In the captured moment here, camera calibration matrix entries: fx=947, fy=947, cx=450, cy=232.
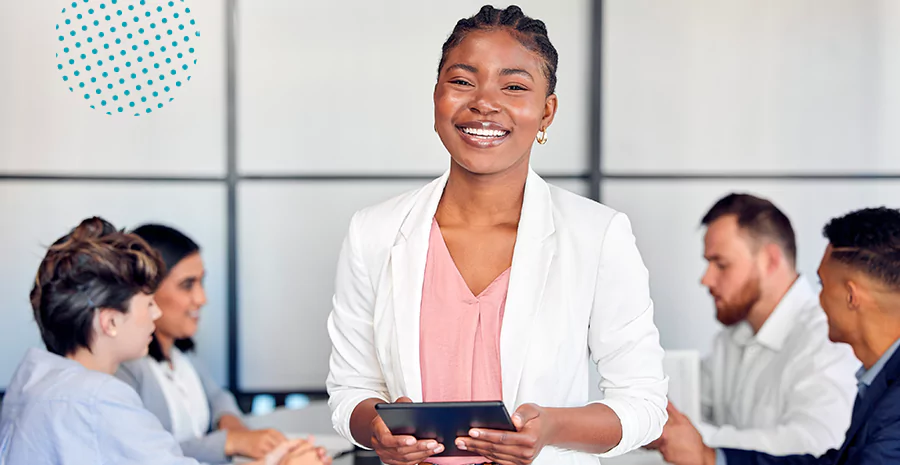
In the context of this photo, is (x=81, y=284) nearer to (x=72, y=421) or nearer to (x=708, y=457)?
(x=72, y=421)

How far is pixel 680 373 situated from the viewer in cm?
248

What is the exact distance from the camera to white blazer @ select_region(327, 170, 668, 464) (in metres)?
1.45

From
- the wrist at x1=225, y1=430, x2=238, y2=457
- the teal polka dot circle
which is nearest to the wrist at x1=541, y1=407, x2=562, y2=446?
the wrist at x1=225, y1=430, x2=238, y2=457

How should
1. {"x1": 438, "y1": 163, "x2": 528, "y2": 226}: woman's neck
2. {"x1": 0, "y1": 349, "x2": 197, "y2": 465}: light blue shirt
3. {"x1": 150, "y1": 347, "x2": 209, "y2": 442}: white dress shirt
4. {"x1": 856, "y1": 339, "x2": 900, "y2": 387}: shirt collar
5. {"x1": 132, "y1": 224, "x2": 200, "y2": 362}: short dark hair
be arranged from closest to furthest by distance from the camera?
{"x1": 438, "y1": 163, "x2": 528, "y2": 226}: woman's neck → {"x1": 0, "y1": 349, "x2": 197, "y2": 465}: light blue shirt → {"x1": 856, "y1": 339, "x2": 900, "y2": 387}: shirt collar → {"x1": 150, "y1": 347, "x2": 209, "y2": 442}: white dress shirt → {"x1": 132, "y1": 224, "x2": 200, "y2": 362}: short dark hair

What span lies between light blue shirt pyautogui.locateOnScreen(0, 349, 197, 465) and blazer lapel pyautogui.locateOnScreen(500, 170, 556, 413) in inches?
33.5

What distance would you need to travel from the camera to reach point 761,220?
114 inches

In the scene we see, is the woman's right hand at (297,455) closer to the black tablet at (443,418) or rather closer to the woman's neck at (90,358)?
the woman's neck at (90,358)

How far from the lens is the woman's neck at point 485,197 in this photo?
1550mm

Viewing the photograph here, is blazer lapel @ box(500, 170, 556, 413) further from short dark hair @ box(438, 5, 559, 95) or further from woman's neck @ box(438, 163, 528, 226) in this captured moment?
short dark hair @ box(438, 5, 559, 95)

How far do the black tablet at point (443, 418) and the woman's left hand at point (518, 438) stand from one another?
0.03 feet

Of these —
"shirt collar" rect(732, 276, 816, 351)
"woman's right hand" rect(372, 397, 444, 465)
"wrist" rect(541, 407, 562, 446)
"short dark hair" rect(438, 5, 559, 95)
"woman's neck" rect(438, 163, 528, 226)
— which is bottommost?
"shirt collar" rect(732, 276, 816, 351)

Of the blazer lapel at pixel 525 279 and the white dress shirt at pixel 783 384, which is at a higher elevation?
the blazer lapel at pixel 525 279

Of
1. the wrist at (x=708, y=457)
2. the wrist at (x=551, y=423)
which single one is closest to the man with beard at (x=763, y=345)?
the wrist at (x=708, y=457)

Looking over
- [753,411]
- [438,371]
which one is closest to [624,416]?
[438,371]
